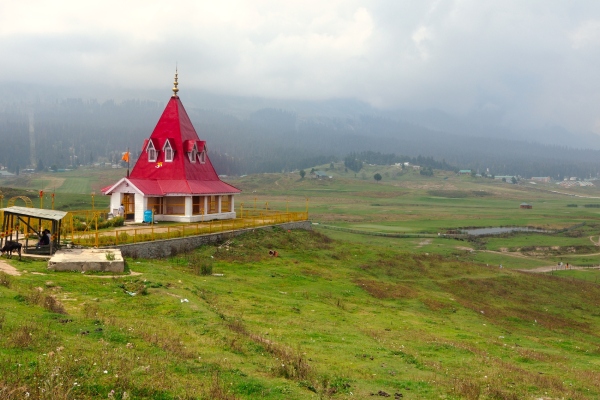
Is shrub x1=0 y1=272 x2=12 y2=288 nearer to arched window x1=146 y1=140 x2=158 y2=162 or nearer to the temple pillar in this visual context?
the temple pillar

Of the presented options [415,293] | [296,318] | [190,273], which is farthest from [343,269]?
[296,318]

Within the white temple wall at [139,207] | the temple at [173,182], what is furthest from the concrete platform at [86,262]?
the temple at [173,182]

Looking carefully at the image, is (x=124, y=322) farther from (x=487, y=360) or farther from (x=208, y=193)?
(x=208, y=193)

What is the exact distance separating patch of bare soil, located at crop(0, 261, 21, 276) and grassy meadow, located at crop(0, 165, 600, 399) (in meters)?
0.41

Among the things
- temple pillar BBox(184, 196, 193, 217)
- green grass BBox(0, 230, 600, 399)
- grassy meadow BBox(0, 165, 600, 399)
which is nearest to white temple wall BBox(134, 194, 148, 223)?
temple pillar BBox(184, 196, 193, 217)

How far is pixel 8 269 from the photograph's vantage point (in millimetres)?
21828

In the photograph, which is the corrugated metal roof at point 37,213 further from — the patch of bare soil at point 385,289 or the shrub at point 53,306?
the patch of bare soil at point 385,289

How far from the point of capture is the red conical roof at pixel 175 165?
40875 millimetres

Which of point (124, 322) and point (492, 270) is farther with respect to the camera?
point (492, 270)

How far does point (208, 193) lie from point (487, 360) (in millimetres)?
28473

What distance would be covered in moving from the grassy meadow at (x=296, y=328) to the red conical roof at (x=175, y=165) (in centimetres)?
684

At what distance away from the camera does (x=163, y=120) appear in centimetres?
4469

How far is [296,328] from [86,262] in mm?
11057

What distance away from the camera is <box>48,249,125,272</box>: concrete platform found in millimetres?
23250
